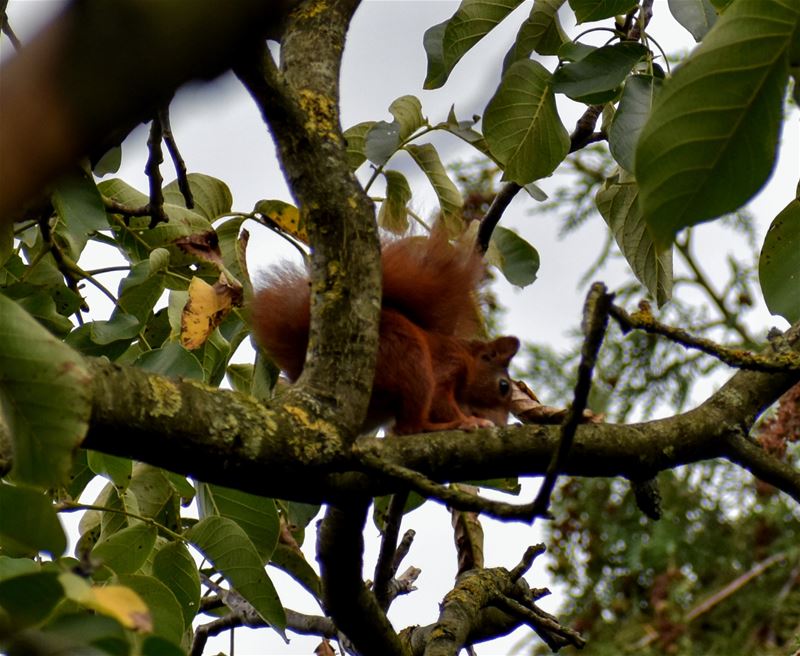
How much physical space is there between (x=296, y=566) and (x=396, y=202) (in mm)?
801

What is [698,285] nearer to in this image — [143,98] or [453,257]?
[453,257]

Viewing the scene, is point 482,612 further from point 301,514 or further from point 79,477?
point 79,477

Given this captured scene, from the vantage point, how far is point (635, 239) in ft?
7.18

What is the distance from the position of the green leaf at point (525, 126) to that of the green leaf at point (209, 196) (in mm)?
603

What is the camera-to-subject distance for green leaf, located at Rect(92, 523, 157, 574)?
1768 mm

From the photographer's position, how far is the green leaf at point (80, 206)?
1868mm

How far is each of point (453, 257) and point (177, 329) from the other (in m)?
0.60

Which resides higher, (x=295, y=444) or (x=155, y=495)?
(x=155, y=495)

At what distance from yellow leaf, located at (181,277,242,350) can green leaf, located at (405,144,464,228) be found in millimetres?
638

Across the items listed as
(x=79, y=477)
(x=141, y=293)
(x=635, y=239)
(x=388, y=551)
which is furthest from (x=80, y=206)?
(x=635, y=239)

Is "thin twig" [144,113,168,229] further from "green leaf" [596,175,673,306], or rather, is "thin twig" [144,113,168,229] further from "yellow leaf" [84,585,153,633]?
"yellow leaf" [84,585,153,633]

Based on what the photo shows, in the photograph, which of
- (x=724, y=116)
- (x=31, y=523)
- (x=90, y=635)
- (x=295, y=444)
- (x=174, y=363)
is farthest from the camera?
(x=174, y=363)

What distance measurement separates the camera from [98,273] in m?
2.23

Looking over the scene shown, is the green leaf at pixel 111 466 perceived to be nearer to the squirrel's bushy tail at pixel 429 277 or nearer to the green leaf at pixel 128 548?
the green leaf at pixel 128 548
